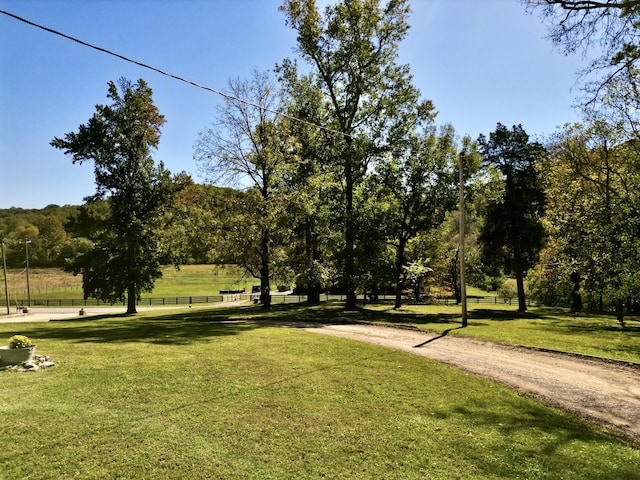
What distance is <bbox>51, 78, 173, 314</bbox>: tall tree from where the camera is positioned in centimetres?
2647

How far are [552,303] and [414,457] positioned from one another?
45440mm

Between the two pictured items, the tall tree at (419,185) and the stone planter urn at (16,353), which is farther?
the tall tree at (419,185)

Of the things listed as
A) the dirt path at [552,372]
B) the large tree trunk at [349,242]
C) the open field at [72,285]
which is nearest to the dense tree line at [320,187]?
the large tree trunk at [349,242]

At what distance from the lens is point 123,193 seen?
27703 millimetres

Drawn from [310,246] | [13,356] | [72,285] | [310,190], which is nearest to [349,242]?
[310,246]

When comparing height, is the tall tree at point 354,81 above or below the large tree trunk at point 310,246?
above

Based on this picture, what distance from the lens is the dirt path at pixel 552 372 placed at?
8.10 metres

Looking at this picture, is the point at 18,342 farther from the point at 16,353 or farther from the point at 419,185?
the point at 419,185

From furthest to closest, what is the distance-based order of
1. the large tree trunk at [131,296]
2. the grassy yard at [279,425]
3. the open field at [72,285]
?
the open field at [72,285], the large tree trunk at [131,296], the grassy yard at [279,425]

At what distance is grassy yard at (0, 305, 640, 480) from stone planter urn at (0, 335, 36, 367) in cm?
74

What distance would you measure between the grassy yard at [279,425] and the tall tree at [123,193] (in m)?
17.3

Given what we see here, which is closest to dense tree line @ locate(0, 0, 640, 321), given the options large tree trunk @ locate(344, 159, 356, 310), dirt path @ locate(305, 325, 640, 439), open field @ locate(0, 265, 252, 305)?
large tree trunk @ locate(344, 159, 356, 310)

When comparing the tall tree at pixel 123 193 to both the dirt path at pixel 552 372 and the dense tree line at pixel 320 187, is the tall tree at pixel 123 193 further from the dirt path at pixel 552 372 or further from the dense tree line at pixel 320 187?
the dirt path at pixel 552 372

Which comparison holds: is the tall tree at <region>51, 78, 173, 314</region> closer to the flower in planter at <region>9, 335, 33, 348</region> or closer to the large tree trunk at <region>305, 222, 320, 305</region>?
the large tree trunk at <region>305, 222, 320, 305</region>
